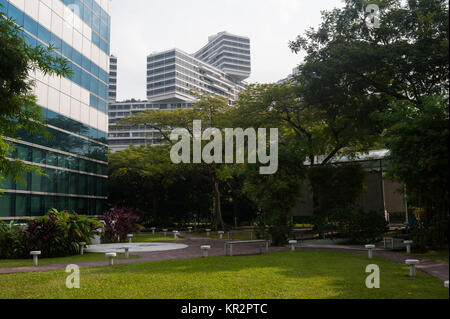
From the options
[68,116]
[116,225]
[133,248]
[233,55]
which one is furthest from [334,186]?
[233,55]

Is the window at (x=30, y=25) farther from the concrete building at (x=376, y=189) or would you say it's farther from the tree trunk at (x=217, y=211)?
the concrete building at (x=376, y=189)

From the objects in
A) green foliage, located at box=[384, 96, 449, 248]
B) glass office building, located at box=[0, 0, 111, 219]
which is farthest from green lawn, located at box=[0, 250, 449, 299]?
glass office building, located at box=[0, 0, 111, 219]

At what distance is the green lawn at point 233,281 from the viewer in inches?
297

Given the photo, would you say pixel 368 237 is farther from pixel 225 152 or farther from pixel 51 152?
pixel 51 152

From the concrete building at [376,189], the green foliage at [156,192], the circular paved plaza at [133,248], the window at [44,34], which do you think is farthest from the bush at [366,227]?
the window at [44,34]

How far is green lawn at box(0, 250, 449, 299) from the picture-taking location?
24.7 feet

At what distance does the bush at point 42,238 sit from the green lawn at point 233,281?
196 inches

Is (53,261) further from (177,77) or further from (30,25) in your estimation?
(177,77)

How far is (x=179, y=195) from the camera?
123 ft

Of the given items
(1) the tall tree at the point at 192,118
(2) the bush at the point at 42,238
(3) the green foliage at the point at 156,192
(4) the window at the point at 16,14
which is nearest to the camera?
(2) the bush at the point at 42,238

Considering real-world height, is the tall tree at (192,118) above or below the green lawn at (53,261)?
above

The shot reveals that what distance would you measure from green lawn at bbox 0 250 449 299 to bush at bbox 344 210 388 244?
16.1 ft
